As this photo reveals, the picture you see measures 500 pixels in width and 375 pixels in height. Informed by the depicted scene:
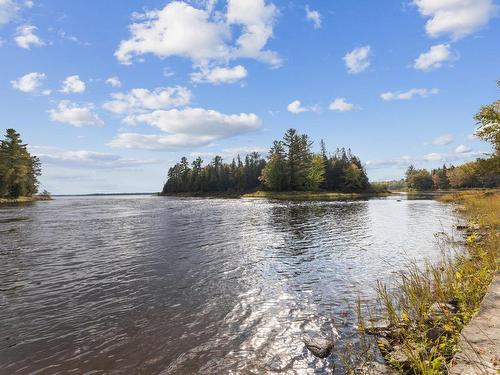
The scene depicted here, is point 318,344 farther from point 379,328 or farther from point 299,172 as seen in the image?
point 299,172

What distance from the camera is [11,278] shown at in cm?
1598

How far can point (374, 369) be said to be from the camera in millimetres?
7637

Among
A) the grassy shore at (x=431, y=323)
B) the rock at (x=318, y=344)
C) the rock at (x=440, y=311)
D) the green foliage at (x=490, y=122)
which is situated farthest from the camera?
the green foliage at (x=490, y=122)

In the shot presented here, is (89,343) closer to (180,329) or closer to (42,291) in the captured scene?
(180,329)

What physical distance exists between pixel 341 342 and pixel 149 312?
22.3 ft

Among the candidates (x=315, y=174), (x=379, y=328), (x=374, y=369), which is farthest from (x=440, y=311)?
(x=315, y=174)

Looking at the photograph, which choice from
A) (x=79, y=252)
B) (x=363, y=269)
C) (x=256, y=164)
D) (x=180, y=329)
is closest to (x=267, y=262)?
(x=363, y=269)

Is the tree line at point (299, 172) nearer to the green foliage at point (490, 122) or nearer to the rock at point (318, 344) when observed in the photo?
the green foliage at point (490, 122)

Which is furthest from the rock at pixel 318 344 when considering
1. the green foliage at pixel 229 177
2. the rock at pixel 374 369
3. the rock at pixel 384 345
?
the green foliage at pixel 229 177

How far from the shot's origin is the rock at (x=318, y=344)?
8695mm

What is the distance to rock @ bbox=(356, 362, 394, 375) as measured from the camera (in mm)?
7403

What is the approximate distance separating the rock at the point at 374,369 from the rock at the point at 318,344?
1.15 metres

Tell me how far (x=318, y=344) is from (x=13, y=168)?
112m

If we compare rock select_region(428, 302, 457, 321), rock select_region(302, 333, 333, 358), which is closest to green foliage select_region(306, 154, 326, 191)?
rock select_region(428, 302, 457, 321)
